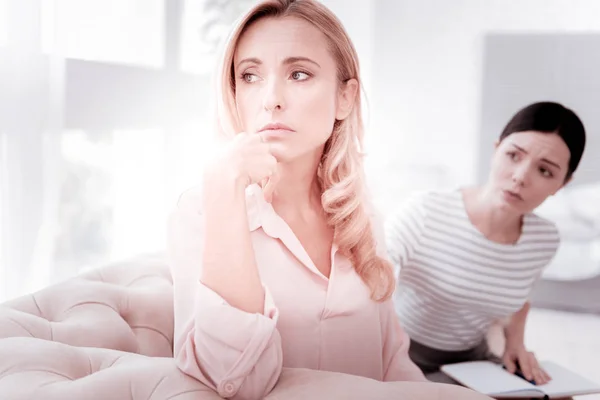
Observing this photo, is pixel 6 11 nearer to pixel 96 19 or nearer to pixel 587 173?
pixel 96 19

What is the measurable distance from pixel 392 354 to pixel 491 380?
0.24 m

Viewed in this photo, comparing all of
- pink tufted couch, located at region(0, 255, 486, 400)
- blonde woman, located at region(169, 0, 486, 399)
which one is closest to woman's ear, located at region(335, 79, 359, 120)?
blonde woman, located at region(169, 0, 486, 399)

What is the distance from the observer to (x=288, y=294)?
2.86 feet

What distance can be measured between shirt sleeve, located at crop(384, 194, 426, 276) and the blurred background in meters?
0.44

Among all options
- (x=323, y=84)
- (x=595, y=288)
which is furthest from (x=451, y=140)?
(x=323, y=84)

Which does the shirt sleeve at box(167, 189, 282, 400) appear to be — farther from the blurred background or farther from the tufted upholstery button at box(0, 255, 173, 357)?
the blurred background

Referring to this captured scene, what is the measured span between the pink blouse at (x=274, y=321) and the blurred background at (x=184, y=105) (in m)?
0.52

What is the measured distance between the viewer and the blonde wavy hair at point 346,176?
869mm

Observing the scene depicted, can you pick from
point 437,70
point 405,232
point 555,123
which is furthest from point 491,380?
point 437,70

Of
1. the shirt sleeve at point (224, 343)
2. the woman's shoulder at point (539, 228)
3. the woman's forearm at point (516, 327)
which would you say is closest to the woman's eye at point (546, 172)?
the woman's shoulder at point (539, 228)

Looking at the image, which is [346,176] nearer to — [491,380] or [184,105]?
[491,380]

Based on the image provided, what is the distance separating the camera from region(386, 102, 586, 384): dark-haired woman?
1183 mm

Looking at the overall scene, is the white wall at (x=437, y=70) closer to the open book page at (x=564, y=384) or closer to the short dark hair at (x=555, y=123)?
the short dark hair at (x=555, y=123)

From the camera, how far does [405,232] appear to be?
1.28 m
